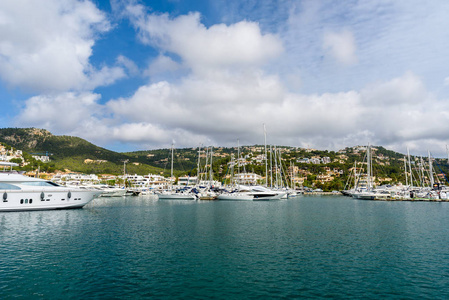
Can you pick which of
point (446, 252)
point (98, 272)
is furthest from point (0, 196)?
point (446, 252)

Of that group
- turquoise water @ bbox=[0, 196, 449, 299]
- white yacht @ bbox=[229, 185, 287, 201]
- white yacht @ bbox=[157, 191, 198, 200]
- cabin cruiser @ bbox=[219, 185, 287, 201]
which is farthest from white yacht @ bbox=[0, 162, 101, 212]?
white yacht @ bbox=[229, 185, 287, 201]

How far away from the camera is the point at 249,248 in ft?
82.5

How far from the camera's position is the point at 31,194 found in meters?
49.0

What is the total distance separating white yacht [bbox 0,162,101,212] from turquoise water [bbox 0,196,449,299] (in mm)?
17140

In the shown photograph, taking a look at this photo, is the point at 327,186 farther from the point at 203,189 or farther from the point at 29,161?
the point at 29,161

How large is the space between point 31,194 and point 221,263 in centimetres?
4395

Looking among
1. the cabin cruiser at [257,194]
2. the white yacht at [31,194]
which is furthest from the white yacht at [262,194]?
the white yacht at [31,194]

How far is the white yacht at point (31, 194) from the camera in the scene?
4738 cm

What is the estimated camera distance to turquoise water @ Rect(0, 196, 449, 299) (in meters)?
15.6

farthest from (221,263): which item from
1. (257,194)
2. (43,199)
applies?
(257,194)

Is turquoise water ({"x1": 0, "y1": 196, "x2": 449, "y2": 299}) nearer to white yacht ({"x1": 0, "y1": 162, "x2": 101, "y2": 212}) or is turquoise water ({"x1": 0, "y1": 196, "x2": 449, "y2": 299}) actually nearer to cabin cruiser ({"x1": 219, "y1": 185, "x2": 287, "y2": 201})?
white yacht ({"x1": 0, "y1": 162, "x2": 101, "y2": 212})

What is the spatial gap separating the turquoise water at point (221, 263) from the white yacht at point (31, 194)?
675 inches

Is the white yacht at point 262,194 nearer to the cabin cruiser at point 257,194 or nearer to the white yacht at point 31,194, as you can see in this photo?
the cabin cruiser at point 257,194

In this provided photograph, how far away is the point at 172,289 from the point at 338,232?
78.4 ft
